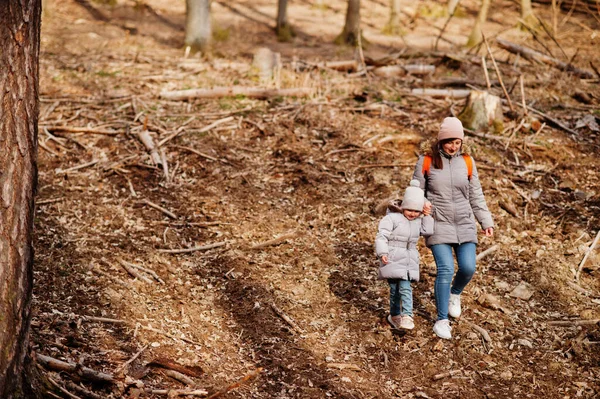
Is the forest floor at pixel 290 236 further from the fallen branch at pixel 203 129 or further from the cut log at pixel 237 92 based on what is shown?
the cut log at pixel 237 92

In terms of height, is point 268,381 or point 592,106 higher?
point 592,106

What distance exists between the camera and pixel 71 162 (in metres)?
8.64

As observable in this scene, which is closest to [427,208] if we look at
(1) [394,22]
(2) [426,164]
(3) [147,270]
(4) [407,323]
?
(2) [426,164]

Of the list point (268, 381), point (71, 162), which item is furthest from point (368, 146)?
point (268, 381)

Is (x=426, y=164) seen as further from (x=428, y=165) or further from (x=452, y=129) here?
(x=452, y=129)

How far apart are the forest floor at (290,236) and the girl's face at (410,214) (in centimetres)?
116

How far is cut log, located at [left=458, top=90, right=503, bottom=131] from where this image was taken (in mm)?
9586

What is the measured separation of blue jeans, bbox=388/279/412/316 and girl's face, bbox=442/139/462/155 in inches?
48.8

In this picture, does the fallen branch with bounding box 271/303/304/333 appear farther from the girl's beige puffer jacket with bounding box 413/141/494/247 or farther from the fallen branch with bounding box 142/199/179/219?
the fallen branch with bounding box 142/199/179/219

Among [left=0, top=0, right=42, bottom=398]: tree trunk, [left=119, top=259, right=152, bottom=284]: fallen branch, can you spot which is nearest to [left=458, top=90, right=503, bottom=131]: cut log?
[left=119, top=259, right=152, bottom=284]: fallen branch

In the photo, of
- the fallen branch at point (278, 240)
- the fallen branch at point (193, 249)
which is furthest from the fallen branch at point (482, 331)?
the fallen branch at point (193, 249)

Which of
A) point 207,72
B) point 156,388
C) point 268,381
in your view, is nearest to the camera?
point 156,388

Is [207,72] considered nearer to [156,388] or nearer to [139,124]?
[139,124]

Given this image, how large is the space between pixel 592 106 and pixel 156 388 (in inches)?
365
